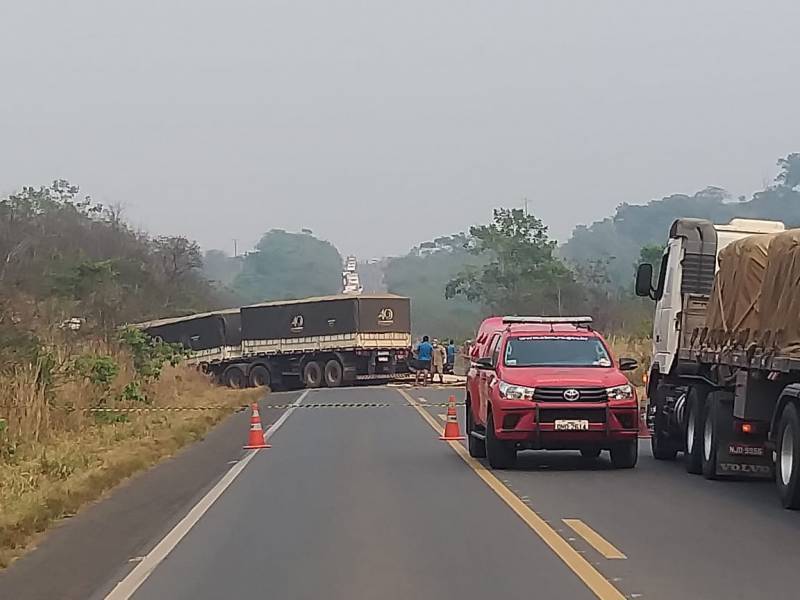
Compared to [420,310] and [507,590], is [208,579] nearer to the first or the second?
[507,590]

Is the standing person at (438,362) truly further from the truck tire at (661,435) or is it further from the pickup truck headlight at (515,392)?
the pickup truck headlight at (515,392)

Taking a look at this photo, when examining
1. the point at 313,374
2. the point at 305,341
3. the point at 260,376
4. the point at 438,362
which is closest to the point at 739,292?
the point at 438,362

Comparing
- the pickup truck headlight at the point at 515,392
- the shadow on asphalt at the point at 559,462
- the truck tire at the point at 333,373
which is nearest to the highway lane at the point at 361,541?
the shadow on asphalt at the point at 559,462

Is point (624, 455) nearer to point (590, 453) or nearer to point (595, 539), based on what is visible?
point (590, 453)

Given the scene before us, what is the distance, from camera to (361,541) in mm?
11914

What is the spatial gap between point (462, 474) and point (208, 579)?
7.72 m

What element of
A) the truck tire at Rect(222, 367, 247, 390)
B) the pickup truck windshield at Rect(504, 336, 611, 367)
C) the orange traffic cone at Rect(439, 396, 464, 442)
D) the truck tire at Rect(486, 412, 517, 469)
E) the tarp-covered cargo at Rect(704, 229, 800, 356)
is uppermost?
the tarp-covered cargo at Rect(704, 229, 800, 356)

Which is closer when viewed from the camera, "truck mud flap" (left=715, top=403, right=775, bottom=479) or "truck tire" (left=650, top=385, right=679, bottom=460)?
"truck mud flap" (left=715, top=403, right=775, bottom=479)

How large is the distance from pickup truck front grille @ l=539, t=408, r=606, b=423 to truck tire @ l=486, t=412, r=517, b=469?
0.67 meters

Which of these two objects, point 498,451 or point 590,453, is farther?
point 590,453

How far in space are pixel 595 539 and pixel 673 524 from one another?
1.27 meters

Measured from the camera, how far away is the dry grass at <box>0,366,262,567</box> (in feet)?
44.0

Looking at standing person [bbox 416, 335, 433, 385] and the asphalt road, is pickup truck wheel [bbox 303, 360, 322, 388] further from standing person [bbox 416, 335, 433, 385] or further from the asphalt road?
the asphalt road

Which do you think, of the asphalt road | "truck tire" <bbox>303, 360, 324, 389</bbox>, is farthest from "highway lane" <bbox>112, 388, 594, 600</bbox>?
"truck tire" <bbox>303, 360, 324, 389</bbox>
